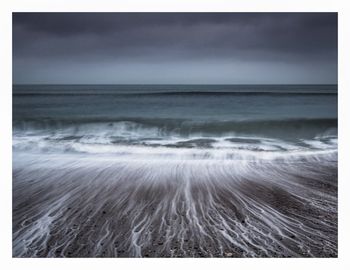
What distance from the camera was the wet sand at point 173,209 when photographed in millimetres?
2418

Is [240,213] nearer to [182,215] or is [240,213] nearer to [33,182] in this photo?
[182,215]

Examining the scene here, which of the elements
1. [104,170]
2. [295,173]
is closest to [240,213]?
[295,173]

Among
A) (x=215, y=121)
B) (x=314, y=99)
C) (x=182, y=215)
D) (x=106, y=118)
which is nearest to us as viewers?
(x=182, y=215)

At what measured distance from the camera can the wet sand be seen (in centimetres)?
242

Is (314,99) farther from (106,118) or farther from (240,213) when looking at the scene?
(240,213)

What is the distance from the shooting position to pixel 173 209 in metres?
3.00

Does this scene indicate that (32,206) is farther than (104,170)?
No

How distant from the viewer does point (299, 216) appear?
290 cm

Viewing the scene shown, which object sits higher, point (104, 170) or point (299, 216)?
point (104, 170)

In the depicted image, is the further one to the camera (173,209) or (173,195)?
(173,195)
